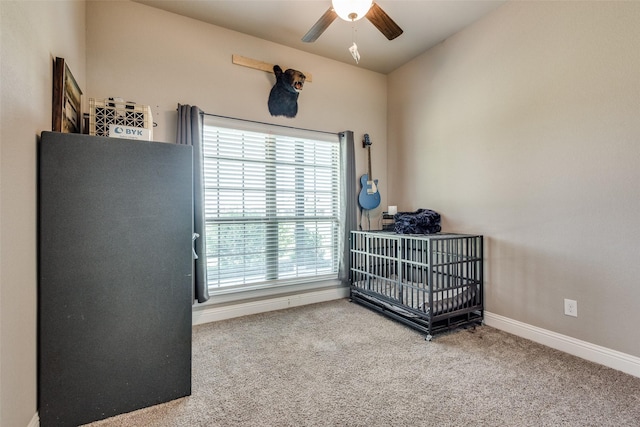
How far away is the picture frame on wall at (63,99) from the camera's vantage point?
1576 mm

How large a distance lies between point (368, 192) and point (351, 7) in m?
2.07

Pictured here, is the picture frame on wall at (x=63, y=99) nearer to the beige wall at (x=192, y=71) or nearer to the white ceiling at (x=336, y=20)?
the beige wall at (x=192, y=71)

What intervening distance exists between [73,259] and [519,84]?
332 cm

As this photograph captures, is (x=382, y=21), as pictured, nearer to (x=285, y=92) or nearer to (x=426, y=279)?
(x=285, y=92)

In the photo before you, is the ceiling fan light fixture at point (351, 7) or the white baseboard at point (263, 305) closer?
the ceiling fan light fixture at point (351, 7)

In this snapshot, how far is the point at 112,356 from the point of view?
57.9 inches

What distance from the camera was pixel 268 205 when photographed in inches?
121

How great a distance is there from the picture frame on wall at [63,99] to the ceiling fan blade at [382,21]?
1.93m

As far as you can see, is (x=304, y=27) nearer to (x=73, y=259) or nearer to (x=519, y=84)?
(x=519, y=84)

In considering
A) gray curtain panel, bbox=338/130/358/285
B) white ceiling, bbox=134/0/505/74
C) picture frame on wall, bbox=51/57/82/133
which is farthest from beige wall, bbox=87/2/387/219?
picture frame on wall, bbox=51/57/82/133

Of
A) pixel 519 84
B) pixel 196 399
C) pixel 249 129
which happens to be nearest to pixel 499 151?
pixel 519 84

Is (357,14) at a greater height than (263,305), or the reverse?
(357,14)

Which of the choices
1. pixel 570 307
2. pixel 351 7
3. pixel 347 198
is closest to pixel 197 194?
pixel 347 198

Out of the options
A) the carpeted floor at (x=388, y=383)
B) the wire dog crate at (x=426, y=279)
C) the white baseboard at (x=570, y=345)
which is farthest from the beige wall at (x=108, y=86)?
the white baseboard at (x=570, y=345)
